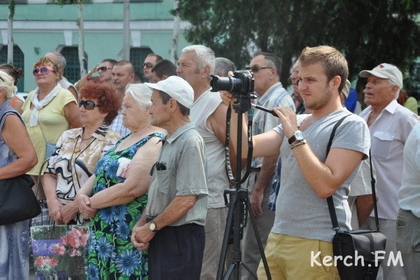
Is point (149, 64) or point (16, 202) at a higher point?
point (149, 64)

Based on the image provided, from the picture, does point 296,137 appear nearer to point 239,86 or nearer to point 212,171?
point 239,86

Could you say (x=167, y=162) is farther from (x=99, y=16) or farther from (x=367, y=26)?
(x=99, y=16)

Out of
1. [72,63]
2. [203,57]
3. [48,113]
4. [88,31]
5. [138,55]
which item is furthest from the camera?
[72,63]

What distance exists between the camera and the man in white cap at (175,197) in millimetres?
5582

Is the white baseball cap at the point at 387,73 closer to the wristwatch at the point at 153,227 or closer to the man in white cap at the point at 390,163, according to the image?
the man in white cap at the point at 390,163

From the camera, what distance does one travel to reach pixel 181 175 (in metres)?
5.61

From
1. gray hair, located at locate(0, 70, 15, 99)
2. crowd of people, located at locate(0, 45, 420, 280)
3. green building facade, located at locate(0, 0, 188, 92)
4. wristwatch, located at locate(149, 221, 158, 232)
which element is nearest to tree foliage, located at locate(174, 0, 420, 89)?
crowd of people, located at locate(0, 45, 420, 280)

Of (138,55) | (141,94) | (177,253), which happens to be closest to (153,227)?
(177,253)

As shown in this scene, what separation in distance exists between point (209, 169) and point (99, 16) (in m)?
28.6

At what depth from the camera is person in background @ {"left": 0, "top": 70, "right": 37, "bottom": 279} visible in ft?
22.9

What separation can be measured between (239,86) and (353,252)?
3.49ft

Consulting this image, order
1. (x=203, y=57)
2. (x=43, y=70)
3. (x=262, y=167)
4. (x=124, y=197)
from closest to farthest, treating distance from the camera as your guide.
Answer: (x=124, y=197) < (x=203, y=57) < (x=262, y=167) < (x=43, y=70)

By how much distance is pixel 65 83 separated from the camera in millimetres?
10008

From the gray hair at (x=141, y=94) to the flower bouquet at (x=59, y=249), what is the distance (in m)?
1.08
